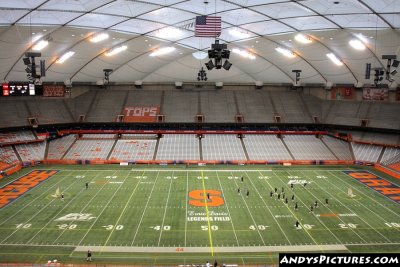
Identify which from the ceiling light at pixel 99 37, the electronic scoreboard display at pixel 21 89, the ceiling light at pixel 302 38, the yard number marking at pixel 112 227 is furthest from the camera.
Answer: the ceiling light at pixel 99 37

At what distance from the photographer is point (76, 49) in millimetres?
45781

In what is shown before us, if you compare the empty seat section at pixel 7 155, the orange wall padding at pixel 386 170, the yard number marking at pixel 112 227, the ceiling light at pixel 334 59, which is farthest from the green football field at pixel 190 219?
the ceiling light at pixel 334 59

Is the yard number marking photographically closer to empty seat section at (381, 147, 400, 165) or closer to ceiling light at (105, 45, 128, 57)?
ceiling light at (105, 45, 128, 57)

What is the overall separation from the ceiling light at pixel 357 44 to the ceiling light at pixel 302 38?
4856 mm

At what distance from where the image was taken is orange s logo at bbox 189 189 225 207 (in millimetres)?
32281

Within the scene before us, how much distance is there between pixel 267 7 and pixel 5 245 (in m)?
30.9

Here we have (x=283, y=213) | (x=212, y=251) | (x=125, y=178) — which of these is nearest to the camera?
(x=212, y=251)

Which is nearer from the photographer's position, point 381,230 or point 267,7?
point 381,230

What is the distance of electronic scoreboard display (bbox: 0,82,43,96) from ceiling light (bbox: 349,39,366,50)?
34892mm

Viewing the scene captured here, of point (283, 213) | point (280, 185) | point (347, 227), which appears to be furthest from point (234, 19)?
point (347, 227)

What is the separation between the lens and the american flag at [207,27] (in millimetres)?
34312

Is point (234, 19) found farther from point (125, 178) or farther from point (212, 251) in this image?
point (212, 251)

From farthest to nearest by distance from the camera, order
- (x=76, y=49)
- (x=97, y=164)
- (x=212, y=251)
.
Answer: (x=97, y=164), (x=76, y=49), (x=212, y=251)

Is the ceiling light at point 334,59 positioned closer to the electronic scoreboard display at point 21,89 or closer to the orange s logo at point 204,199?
the orange s logo at point 204,199
